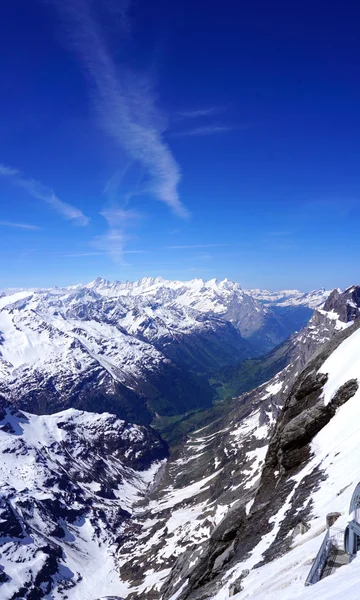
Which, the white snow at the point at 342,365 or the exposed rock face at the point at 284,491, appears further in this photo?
the white snow at the point at 342,365

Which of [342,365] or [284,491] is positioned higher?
[342,365]

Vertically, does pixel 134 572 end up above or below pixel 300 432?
below

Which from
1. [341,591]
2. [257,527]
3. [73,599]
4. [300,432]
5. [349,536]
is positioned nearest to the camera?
[341,591]

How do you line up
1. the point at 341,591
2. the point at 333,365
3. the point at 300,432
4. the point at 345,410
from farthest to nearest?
the point at 333,365 → the point at 300,432 → the point at 345,410 → the point at 341,591

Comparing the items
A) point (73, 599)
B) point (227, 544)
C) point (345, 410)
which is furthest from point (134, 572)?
point (345, 410)

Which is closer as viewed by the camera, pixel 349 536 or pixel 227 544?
pixel 349 536

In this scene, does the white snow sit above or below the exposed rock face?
above

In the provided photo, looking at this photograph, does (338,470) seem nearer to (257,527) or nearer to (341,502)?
(341,502)

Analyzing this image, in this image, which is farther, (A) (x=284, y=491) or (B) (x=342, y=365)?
(B) (x=342, y=365)

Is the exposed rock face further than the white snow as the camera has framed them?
No

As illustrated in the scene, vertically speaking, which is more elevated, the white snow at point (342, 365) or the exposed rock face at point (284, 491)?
the white snow at point (342, 365)

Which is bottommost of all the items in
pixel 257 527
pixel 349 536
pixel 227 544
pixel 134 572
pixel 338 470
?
pixel 134 572
